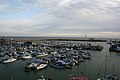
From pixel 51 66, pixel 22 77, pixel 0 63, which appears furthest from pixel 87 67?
pixel 0 63

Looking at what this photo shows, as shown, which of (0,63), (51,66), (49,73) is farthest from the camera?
(0,63)

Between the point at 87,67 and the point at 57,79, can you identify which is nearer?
the point at 57,79

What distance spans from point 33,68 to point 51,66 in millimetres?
4159

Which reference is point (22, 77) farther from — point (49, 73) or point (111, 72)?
point (111, 72)

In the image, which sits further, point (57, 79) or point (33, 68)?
point (33, 68)

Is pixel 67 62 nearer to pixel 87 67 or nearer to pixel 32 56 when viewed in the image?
pixel 87 67

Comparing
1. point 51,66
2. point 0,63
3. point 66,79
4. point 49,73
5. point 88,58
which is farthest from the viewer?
point 88,58

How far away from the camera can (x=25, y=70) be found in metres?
33.3

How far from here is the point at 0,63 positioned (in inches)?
1556

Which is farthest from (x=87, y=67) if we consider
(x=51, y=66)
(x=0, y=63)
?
(x=0, y=63)

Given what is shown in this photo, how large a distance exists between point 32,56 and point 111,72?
20.3 meters

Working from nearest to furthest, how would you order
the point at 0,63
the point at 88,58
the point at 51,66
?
the point at 51,66 < the point at 0,63 < the point at 88,58

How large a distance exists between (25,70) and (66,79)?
730 cm

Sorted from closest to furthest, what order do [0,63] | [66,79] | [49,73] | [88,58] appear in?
[66,79]
[49,73]
[0,63]
[88,58]
